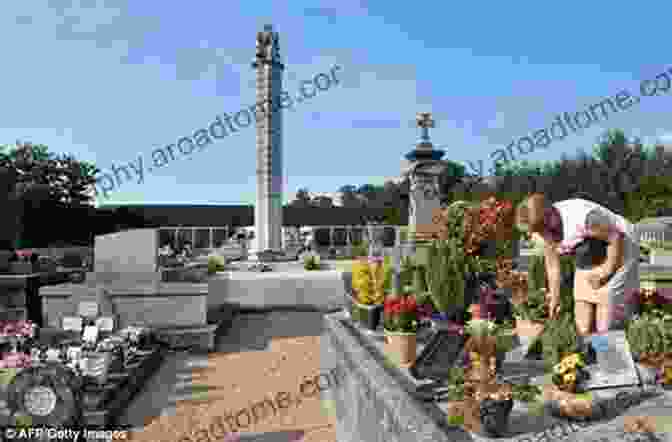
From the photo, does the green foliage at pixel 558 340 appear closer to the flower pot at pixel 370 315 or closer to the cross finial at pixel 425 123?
→ the flower pot at pixel 370 315

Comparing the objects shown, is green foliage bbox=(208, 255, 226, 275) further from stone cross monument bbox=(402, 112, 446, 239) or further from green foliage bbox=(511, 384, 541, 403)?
green foliage bbox=(511, 384, 541, 403)

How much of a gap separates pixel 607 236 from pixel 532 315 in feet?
3.81

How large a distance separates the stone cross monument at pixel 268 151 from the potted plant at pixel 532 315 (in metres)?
14.8

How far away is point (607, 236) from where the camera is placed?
4.31 meters

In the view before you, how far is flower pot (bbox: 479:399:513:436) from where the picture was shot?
3029 mm

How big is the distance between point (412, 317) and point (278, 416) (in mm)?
2096

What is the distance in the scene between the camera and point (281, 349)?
902 centimetres

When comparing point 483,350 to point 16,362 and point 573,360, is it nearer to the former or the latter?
point 573,360

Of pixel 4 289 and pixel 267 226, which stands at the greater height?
pixel 267 226

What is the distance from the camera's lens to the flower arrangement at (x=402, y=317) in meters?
5.06

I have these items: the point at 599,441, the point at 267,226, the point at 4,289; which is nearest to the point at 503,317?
the point at 599,441

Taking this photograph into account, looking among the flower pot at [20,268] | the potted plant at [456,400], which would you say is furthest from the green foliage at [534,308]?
the flower pot at [20,268]

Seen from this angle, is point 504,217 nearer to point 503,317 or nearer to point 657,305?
point 503,317

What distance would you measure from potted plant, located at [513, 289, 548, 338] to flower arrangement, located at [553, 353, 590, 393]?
147cm
